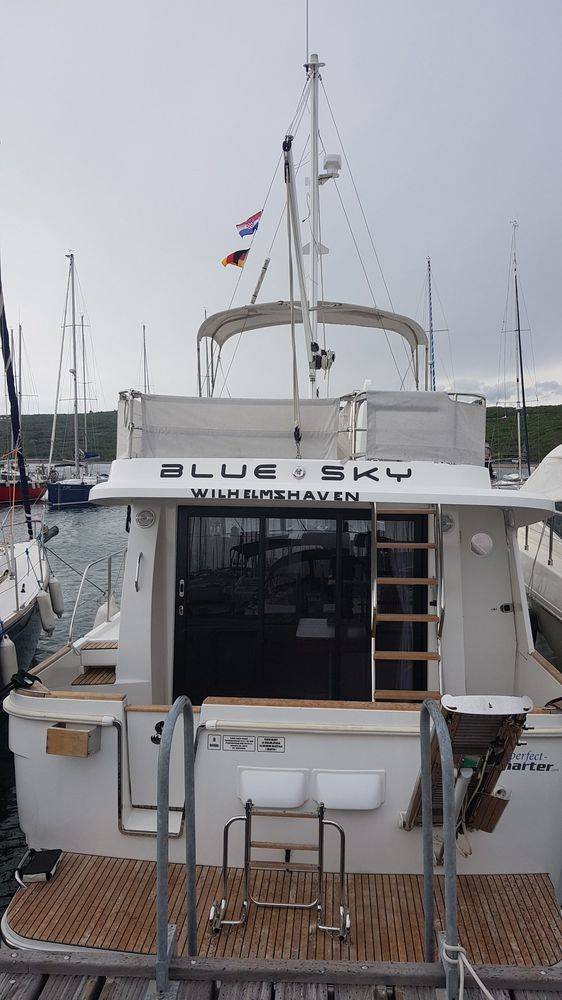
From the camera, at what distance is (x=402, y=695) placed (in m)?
5.05

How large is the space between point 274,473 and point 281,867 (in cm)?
263

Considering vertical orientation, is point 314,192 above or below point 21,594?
above

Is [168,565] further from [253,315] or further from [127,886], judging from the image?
[253,315]

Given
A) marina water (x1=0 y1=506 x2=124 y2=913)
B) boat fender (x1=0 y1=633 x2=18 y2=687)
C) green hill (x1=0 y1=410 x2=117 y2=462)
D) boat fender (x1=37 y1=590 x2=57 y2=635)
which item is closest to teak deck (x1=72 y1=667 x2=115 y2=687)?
marina water (x1=0 y1=506 x2=124 y2=913)

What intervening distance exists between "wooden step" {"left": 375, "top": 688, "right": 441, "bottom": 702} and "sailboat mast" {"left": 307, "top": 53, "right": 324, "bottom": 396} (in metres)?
4.64

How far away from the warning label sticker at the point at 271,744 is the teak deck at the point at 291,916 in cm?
76

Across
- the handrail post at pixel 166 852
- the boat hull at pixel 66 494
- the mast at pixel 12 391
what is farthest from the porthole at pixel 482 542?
the boat hull at pixel 66 494

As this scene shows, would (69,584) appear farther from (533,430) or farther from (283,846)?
(533,430)

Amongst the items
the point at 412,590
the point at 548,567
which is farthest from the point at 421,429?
the point at 548,567

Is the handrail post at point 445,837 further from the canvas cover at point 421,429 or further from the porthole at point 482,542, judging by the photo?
the canvas cover at point 421,429

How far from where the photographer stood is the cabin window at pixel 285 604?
5352 mm

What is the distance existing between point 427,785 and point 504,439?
69.3m

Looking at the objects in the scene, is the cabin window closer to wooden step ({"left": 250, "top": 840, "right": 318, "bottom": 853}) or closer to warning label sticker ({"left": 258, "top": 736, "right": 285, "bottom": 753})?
warning label sticker ({"left": 258, "top": 736, "right": 285, "bottom": 753})

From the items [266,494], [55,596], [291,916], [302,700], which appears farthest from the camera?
[55,596]
